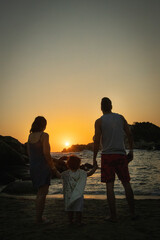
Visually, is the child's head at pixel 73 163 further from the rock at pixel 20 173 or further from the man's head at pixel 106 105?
the rock at pixel 20 173

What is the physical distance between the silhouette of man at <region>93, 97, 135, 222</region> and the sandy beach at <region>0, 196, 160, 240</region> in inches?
15.4

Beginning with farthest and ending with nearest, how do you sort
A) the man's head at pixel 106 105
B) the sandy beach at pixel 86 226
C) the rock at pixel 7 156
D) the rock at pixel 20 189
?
the rock at pixel 7 156, the rock at pixel 20 189, the man's head at pixel 106 105, the sandy beach at pixel 86 226

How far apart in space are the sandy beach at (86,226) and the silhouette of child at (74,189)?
0.27 m

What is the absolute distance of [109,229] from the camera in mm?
3742

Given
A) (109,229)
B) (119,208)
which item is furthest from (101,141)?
(119,208)

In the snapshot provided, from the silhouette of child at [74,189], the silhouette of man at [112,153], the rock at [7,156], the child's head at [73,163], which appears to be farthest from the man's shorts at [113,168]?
the rock at [7,156]

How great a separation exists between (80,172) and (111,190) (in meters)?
0.73

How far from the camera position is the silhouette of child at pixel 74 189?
4.05 m

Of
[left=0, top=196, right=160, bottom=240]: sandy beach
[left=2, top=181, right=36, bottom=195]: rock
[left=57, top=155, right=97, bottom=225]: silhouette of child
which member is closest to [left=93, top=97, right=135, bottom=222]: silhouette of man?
[left=0, top=196, right=160, bottom=240]: sandy beach

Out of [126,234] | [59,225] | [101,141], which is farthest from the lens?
[101,141]

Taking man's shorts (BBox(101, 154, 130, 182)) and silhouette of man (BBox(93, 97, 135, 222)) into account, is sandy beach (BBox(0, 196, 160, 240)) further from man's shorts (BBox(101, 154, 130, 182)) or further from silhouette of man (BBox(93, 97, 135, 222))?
man's shorts (BBox(101, 154, 130, 182))

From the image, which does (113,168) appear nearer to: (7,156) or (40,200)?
(40,200)

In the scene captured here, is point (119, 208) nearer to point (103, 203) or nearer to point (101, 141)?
point (103, 203)

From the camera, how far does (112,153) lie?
4.36 m
